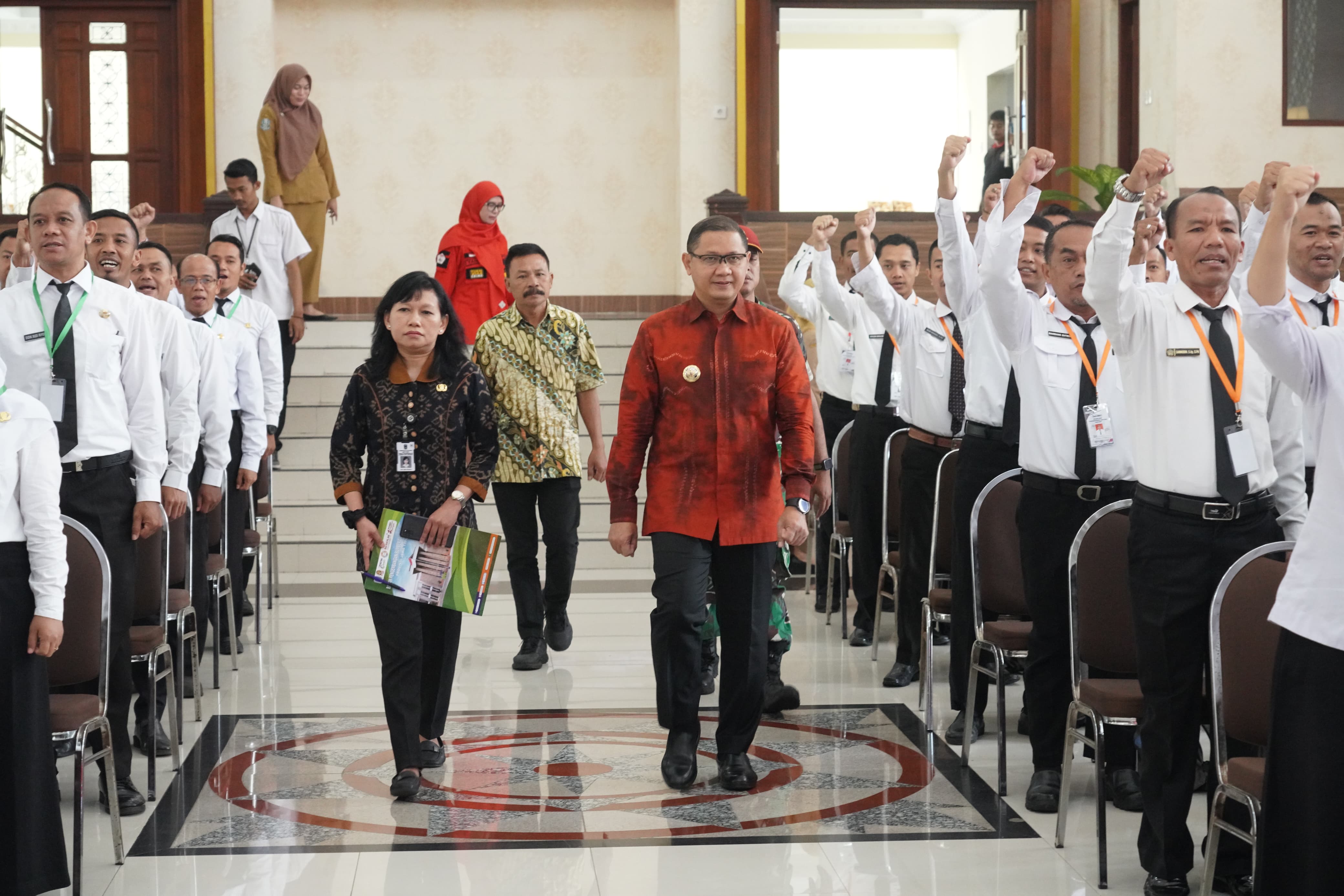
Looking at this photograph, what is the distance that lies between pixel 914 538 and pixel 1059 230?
69.1 inches

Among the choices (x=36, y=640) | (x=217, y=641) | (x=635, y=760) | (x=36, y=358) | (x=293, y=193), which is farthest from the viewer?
(x=293, y=193)

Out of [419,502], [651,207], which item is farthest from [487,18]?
[419,502]

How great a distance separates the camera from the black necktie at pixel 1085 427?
4.23 m

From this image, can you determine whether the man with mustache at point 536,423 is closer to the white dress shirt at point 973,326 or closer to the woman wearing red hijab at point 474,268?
the white dress shirt at point 973,326

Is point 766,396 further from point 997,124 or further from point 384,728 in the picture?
point 997,124

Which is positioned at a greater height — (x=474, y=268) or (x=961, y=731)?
(x=474, y=268)

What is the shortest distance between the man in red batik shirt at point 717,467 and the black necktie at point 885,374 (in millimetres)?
2111

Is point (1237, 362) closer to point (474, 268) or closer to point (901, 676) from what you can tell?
point (901, 676)

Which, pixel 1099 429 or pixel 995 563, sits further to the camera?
pixel 995 563

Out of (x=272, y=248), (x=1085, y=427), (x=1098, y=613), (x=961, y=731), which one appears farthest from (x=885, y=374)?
(x=272, y=248)

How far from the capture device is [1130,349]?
3.62m

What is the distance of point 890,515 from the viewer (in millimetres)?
6316

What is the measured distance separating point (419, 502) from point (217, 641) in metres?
1.68

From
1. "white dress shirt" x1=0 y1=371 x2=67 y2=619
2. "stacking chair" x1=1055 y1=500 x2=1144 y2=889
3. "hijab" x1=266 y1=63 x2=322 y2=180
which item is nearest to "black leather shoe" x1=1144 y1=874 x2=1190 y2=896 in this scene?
"stacking chair" x1=1055 y1=500 x2=1144 y2=889
